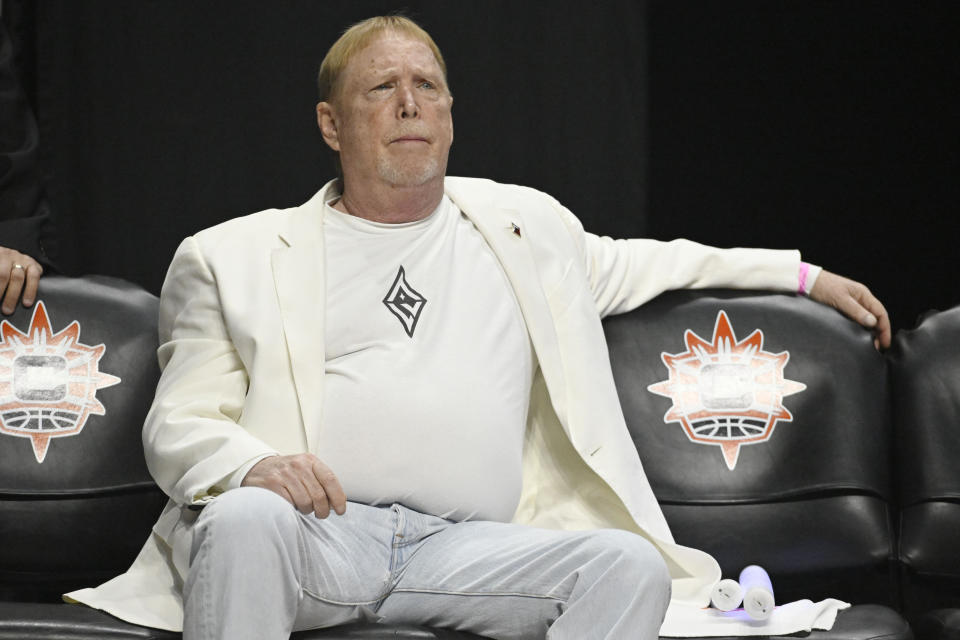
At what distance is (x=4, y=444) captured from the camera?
2.73m

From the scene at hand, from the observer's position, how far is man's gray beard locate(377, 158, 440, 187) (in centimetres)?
267

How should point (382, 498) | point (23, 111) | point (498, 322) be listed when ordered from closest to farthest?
point (382, 498) < point (498, 322) < point (23, 111)

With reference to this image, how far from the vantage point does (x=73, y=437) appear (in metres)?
2.74

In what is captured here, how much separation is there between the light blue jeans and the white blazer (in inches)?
8.5

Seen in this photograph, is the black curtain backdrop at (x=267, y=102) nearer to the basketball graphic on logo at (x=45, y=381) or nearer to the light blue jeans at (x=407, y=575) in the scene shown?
the basketball graphic on logo at (x=45, y=381)

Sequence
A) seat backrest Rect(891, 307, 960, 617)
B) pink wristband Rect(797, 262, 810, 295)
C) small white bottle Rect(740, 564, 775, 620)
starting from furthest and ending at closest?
pink wristband Rect(797, 262, 810, 295) → seat backrest Rect(891, 307, 960, 617) → small white bottle Rect(740, 564, 775, 620)

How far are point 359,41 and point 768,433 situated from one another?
1.15m

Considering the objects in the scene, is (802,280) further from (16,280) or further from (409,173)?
(16,280)

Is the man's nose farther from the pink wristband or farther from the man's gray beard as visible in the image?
the pink wristband

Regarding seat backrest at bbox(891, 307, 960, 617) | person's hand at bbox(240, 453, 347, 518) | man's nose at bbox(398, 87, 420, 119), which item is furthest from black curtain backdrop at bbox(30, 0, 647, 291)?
person's hand at bbox(240, 453, 347, 518)

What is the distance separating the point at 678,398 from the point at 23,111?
5.36 feet

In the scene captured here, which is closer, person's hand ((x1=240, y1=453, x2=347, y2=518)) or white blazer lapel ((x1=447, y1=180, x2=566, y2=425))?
person's hand ((x1=240, y1=453, x2=347, y2=518))

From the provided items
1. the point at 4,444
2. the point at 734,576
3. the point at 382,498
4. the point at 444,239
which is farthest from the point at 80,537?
the point at 734,576

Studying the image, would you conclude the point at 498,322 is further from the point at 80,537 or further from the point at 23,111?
the point at 23,111
